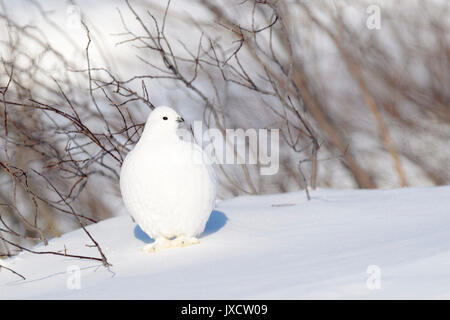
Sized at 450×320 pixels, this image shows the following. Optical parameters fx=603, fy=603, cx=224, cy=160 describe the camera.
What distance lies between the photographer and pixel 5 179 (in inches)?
199

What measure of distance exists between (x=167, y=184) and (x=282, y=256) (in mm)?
534

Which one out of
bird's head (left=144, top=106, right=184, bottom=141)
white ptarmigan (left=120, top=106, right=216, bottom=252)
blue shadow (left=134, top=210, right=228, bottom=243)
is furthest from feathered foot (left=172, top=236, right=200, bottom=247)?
bird's head (left=144, top=106, right=184, bottom=141)

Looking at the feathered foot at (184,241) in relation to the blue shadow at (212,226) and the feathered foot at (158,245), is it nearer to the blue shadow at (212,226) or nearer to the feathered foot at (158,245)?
the feathered foot at (158,245)

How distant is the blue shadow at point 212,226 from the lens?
2.72 metres

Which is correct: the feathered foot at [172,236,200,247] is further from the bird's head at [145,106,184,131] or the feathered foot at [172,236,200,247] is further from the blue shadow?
the bird's head at [145,106,184,131]

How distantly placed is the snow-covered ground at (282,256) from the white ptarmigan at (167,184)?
0.32 ft

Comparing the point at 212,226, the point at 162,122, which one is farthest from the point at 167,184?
the point at 212,226

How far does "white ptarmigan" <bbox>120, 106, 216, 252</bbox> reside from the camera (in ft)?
7.79

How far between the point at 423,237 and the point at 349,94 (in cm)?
281

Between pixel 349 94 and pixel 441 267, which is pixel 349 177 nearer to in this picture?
pixel 349 94

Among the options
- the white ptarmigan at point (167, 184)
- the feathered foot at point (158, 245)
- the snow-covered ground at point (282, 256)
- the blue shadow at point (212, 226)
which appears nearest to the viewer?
the snow-covered ground at point (282, 256)

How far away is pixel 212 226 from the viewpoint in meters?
2.79

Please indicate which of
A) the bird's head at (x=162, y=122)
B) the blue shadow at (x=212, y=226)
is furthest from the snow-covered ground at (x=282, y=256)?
the bird's head at (x=162, y=122)

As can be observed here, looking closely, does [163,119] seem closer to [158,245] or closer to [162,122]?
[162,122]
